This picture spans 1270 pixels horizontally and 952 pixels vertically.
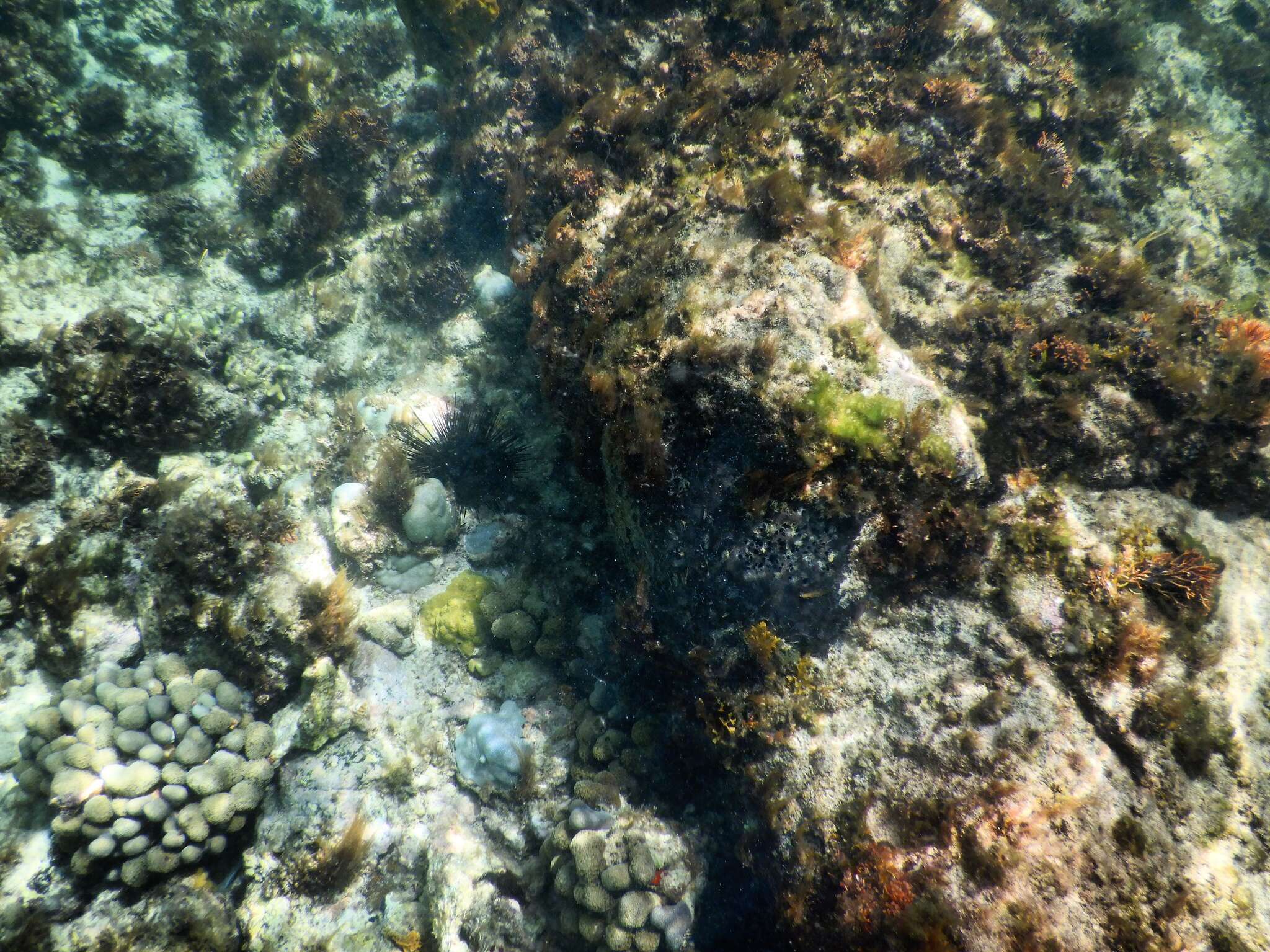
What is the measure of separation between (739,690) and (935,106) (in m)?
6.33

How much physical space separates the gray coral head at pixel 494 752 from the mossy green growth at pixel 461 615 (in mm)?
698

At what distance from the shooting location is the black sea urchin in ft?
17.9

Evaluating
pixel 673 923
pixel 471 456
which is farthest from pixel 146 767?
pixel 673 923

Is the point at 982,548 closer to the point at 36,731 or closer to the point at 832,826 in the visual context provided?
the point at 832,826

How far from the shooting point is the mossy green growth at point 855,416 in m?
3.25

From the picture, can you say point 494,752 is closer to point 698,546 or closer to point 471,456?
point 698,546

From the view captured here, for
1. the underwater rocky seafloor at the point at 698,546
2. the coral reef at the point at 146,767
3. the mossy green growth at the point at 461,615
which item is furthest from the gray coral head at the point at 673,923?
the coral reef at the point at 146,767

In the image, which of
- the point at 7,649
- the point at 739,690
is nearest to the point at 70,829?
the point at 7,649

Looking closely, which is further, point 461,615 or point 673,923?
point 461,615

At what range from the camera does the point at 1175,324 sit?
172 inches

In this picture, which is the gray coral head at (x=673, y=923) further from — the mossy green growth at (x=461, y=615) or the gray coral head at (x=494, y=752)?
the mossy green growth at (x=461, y=615)

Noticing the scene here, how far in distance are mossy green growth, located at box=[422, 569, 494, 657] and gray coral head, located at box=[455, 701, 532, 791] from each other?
2.29 ft

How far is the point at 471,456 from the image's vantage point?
18.0ft

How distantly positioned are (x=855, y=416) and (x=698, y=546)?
1278 millimetres
